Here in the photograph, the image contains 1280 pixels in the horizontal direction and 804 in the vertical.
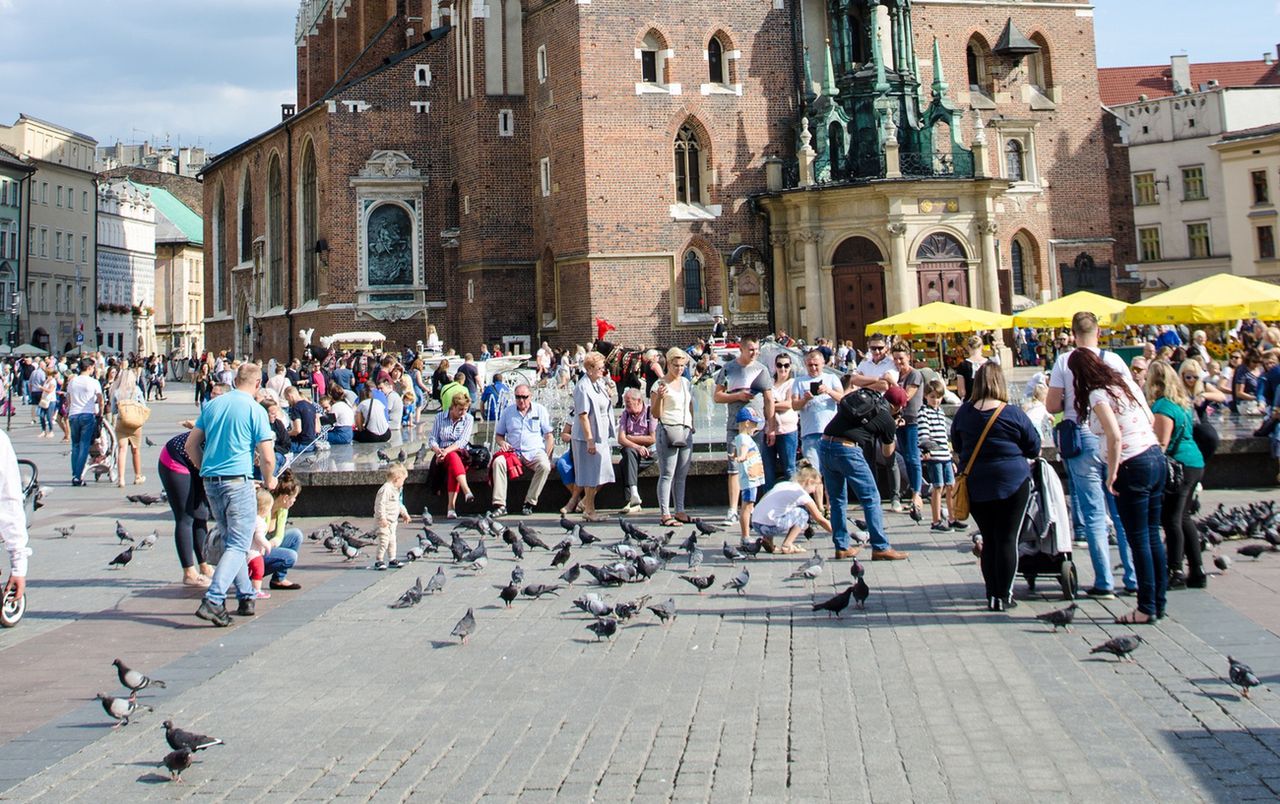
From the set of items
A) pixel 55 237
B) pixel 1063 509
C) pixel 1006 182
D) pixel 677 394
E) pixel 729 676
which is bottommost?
pixel 729 676

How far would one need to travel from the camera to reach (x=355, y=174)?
128 ft

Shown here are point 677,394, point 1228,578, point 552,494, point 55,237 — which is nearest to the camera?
point 1228,578

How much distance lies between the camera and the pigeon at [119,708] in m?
6.22

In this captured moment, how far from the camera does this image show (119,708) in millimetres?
6297

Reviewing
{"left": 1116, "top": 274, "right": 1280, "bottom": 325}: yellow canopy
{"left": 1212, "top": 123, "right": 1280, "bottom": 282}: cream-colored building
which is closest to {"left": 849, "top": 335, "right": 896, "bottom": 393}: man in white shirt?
{"left": 1116, "top": 274, "right": 1280, "bottom": 325}: yellow canopy

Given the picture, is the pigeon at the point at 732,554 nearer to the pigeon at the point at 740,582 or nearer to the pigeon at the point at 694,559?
the pigeon at the point at 694,559

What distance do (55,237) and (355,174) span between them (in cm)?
3963

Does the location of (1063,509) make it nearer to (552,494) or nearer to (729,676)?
(729,676)

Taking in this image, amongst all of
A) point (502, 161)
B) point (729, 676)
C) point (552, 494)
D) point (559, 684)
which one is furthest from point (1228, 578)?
point (502, 161)

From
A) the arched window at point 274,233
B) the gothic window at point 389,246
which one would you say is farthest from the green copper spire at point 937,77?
the arched window at point 274,233

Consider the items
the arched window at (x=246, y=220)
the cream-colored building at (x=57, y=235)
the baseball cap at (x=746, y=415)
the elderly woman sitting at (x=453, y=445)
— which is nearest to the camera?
the baseball cap at (x=746, y=415)

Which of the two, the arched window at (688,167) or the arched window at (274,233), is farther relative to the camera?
the arched window at (274,233)

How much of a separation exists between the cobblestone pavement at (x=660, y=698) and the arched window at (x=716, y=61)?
1075 inches

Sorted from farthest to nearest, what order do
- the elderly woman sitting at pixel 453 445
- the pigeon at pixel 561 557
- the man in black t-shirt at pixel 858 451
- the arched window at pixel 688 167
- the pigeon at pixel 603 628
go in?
the arched window at pixel 688 167, the elderly woman sitting at pixel 453 445, the man in black t-shirt at pixel 858 451, the pigeon at pixel 561 557, the pigeon at pixel 603 628
